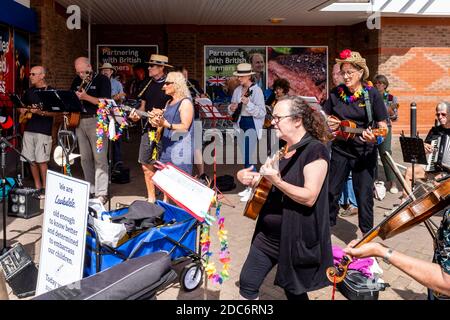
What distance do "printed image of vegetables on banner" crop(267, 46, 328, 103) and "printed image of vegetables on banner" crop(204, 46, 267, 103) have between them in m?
0.48

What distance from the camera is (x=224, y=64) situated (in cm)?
1753

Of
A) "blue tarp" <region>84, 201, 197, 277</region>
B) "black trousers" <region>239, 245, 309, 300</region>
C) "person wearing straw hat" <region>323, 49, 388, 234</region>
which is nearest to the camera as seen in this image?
"black trousers" <region>239, 245, 309, 300</region>

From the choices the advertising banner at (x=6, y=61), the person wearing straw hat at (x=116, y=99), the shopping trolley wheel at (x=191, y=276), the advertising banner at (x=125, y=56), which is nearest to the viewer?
the shopping trolley wheel at (x=191, y=276)

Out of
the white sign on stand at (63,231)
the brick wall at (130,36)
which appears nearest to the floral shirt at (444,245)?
the white sign on stand at (63,231)

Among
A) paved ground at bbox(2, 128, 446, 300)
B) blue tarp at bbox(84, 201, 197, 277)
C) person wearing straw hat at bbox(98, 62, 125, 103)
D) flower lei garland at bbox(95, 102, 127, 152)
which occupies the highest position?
person wearing straw hat at bbox(98, 62, 125, 103)

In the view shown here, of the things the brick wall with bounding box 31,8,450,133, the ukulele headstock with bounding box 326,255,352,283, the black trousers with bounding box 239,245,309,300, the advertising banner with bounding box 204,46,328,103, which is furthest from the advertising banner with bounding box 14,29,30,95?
the ukulele headstock with bounding box 326,255,352,283

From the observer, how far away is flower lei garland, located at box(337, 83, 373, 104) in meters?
5.21

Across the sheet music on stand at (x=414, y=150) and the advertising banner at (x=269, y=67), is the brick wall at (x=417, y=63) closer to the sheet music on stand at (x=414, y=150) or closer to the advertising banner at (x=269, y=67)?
the advertising banner at (x=269, y=67)

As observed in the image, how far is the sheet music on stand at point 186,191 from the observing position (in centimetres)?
355

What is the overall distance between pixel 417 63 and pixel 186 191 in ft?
46.4

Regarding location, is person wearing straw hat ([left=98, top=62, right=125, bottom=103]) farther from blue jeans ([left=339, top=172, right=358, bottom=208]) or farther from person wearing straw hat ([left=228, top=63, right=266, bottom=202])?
blue jeans ([left=339, top=172, right=358, bottom=208])

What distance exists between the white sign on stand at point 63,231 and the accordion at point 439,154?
473 cm

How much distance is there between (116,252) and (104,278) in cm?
166

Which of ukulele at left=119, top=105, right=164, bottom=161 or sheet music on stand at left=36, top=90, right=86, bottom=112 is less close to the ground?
sheet music on stand at left=36, top=90, right=86, bottom=112
